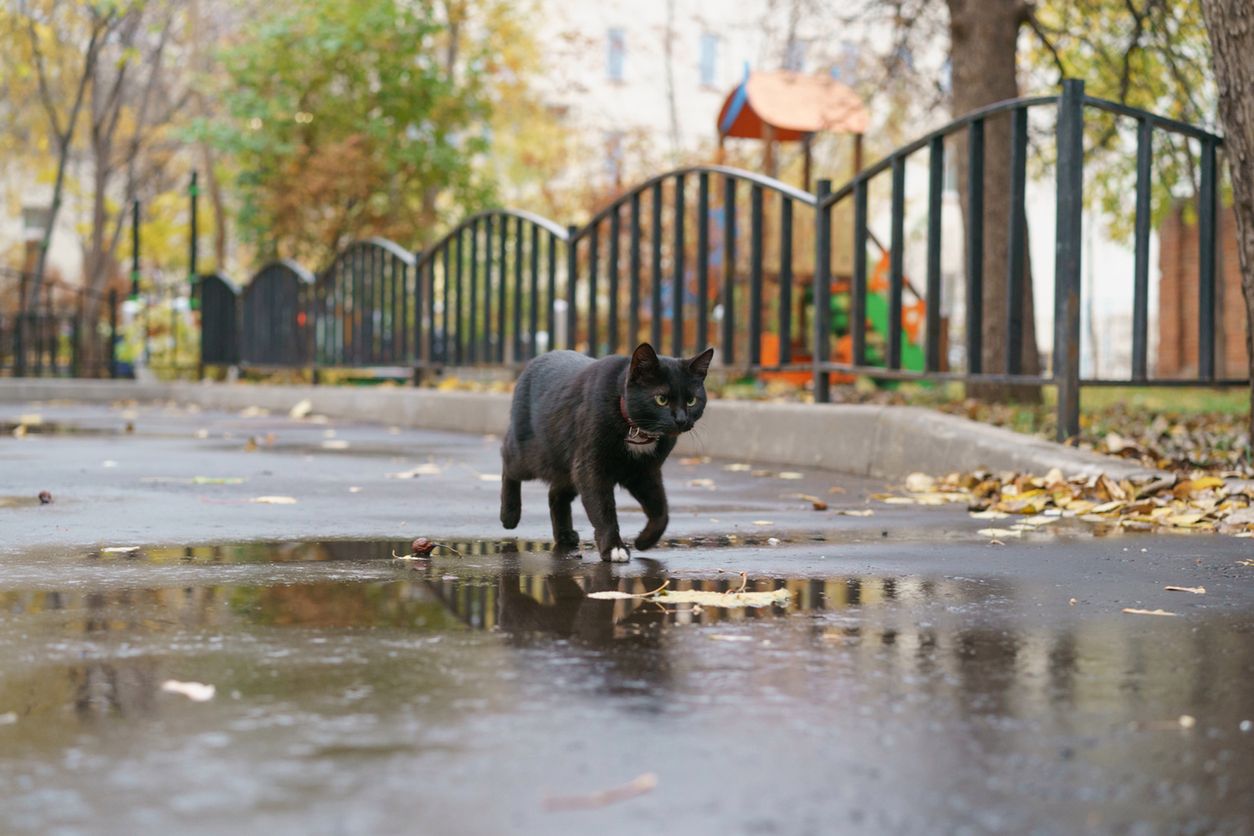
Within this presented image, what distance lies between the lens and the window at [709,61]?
53088 mm

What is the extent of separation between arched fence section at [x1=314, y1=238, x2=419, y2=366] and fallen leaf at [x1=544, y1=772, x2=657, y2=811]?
1264 centimetres

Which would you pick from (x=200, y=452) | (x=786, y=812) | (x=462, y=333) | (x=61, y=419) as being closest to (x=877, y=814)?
(x=786, y=812)

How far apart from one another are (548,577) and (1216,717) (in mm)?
2149

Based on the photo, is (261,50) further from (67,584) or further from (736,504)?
(67,584)

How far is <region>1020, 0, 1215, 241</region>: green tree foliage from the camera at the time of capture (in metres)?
12.3

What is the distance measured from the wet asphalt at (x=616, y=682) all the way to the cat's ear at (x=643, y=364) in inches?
22.5

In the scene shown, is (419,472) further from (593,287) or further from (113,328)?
(113,328)

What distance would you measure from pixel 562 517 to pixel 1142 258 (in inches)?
145

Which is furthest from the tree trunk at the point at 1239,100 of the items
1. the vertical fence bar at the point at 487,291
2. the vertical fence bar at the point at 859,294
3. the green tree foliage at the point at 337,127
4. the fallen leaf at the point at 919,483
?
the green tree foliage at the point at 337,127

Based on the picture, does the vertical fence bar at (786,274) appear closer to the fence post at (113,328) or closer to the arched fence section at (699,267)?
the arched fence section at (699,267)

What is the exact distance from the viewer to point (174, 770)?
236 cm

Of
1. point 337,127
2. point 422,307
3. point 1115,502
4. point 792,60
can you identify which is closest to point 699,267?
point 1115,502

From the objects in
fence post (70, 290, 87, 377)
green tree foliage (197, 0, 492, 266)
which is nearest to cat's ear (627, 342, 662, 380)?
green tree foliage (197, 0, 492, 266)

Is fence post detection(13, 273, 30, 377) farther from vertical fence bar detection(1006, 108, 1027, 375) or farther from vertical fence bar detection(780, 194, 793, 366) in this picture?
vertical fence bar detection(1006, 108, 1027, 375)
